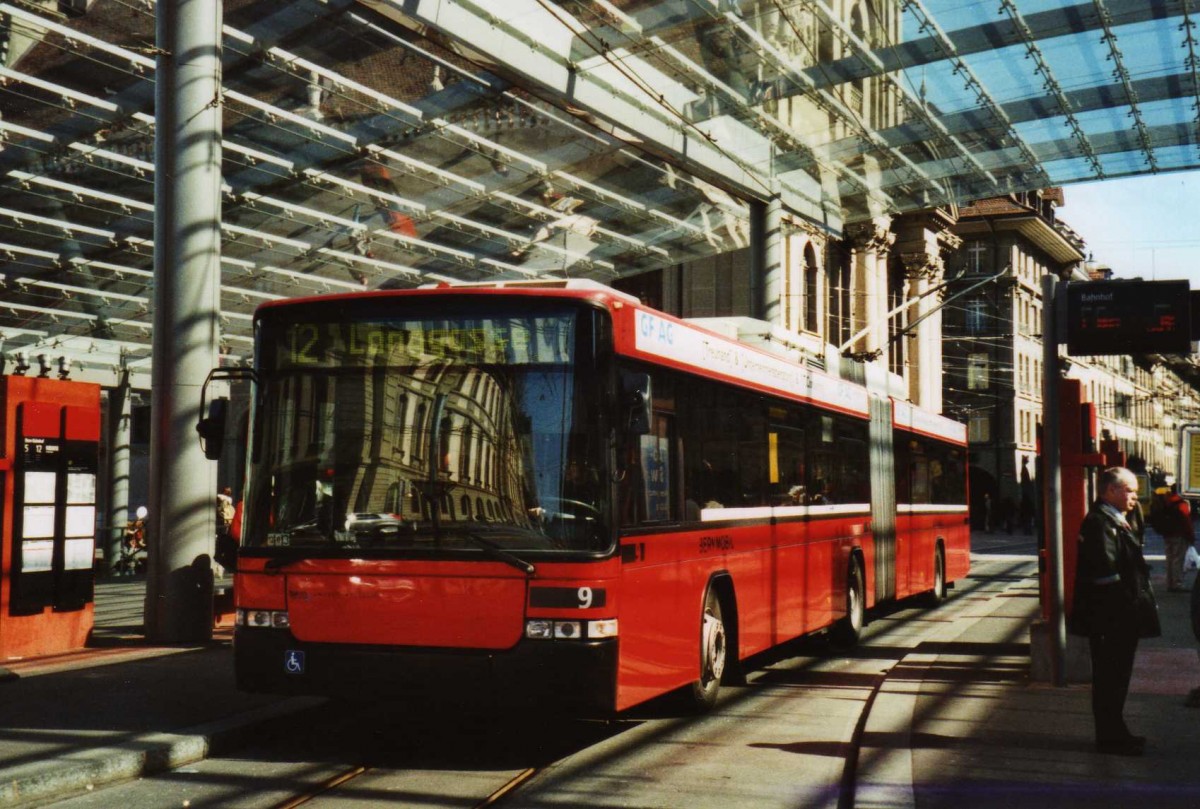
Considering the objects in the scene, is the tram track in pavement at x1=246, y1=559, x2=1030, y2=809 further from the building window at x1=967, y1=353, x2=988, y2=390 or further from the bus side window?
the building window at x1=967, y1=353, x2=988, y2=390

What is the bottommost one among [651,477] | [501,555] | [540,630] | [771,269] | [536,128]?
[540,630]

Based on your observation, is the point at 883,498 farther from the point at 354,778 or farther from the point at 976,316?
the point at 976,316

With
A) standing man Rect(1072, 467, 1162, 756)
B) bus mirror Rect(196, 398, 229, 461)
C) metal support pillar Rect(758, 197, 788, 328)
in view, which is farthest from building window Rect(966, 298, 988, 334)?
bus mirror Rect(196, 398, 229, 461)

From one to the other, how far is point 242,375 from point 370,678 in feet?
6.52

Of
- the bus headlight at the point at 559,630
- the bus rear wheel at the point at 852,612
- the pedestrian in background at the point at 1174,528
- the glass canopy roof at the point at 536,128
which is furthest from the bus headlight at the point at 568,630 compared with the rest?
the pedestrian in background at the point at 1174,528

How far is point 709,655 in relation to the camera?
1036cm

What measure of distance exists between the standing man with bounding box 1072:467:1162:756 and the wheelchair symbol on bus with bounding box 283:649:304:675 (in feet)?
14.4

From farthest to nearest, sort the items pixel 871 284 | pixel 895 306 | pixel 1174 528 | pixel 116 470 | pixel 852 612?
pixel 895 306, pixel 871 284, pixel 116 470, pixel 1174 528, pixel 852 612

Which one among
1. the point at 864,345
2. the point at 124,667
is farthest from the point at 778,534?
the point at 864,345

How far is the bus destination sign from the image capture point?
1077 centimetres

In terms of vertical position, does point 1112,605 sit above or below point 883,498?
below

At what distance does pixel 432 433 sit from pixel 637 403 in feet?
3.82

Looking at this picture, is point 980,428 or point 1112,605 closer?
point 1112,605

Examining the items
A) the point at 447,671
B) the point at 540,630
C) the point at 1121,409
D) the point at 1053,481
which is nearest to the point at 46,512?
the point at 447,671
